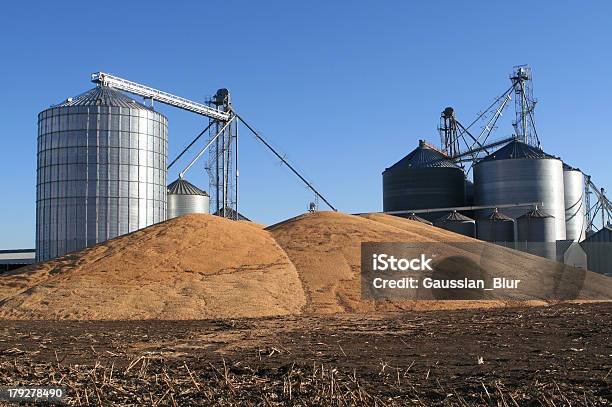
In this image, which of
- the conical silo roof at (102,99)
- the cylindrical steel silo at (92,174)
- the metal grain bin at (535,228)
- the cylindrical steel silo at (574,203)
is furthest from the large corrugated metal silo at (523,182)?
the conical silo roof at (102,99)

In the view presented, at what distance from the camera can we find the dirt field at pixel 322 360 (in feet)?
30.4

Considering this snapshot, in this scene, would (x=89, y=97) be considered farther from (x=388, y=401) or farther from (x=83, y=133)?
(x=388, y=401)

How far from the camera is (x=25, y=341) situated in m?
16.7

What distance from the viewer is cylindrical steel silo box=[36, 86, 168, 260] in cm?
4219

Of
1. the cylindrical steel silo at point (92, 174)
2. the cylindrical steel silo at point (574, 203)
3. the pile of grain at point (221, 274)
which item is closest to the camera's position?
the pile of grain at point (221, 274)

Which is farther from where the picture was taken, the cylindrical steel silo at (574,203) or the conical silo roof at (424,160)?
the conical silo roof at (424,160)

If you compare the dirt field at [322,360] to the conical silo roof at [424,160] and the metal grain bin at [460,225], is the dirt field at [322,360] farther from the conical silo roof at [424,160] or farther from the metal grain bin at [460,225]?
the conical silo roof at [424,160]

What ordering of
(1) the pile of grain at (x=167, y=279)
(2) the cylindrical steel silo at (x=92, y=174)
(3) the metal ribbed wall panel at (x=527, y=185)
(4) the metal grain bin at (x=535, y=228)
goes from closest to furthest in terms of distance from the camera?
(1) the pile of grain at (x=167, y=279), (2) the cylindrical steel silo at (x=92, y=174), (4) the metal grain bin at (x=535, y=228), (3) the metal ribbed wall panel at (x=527, y=185)

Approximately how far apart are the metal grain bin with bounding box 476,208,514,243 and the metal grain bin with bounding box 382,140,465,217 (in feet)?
30.8

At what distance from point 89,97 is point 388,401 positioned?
133 feet

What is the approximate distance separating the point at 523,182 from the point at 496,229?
6999 mm

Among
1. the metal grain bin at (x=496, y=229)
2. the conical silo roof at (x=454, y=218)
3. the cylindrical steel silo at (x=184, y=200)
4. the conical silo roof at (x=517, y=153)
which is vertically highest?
the conical silo roof at (x=517, y=153)

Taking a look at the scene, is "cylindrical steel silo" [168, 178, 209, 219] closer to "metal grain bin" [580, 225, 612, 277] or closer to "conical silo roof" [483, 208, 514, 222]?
"conical silo roof" [483, 208, 514, 222]

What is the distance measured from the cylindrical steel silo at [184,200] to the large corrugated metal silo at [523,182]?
25.7 m
